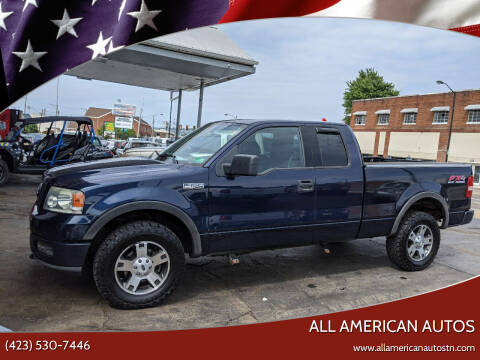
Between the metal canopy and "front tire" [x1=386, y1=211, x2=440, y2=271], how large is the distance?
2856mm

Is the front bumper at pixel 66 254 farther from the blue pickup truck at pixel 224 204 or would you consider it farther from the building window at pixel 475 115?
the building window at pixel 475 115

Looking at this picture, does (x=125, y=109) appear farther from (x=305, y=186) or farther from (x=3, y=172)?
(x=305, y=186)

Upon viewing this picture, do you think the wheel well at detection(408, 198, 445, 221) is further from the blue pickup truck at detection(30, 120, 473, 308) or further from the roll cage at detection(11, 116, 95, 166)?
the roll cage at detection(11, 116, 95, 166)

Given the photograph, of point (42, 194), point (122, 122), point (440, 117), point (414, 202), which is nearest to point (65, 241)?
point (42, 194)

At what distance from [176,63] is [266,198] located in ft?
15.0

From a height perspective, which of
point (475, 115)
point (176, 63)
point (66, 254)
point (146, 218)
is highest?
point (176, 63)

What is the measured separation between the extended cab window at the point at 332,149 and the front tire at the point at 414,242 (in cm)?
124

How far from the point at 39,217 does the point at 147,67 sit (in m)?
6.09

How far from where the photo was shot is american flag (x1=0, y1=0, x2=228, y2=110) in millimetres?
2938

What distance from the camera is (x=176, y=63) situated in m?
7.84

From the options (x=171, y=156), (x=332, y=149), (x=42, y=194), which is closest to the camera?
(x=42, y=194)

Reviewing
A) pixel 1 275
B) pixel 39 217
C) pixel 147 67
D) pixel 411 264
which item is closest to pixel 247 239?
pixel 39 217

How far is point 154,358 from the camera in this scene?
2705 mm

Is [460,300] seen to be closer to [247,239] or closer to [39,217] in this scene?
[247,239]
